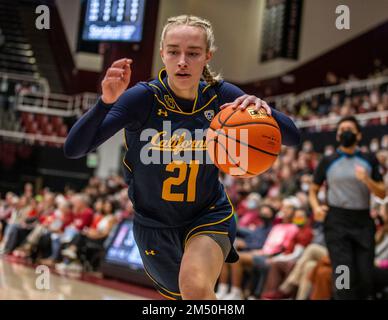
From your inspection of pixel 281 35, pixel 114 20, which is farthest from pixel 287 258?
pixel 281 35

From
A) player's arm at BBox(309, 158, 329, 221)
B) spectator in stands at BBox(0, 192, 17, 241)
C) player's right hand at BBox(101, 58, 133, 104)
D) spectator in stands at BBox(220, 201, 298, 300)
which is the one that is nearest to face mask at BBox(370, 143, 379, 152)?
spectator in stands at BBox(220, 201, 298, 300)

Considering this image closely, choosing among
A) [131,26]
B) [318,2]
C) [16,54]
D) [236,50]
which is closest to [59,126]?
[16,54]

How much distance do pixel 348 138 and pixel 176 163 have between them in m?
2.74

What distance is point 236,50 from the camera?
1741 centimetres

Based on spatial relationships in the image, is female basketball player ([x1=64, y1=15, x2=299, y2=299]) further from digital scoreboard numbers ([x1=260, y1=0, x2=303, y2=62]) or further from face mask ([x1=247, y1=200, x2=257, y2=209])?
digital scoreboard numbers ([x1=260, y1=0, x2=303, y2=62])

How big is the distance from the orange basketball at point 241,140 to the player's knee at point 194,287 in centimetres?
55

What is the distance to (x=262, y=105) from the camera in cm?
325

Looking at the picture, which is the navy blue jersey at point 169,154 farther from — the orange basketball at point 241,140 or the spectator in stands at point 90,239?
the spectator in stands at point 90,239

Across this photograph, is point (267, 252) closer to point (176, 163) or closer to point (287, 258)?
point (287, 258)


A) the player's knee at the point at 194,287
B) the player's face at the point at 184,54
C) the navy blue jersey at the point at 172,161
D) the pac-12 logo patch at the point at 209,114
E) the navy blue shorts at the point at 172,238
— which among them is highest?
the player's face at the point at 184,54

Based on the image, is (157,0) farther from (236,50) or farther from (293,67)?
(293,67)

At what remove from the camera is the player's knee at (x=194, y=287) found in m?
2.98

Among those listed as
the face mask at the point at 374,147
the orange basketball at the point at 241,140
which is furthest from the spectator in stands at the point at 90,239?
the orange basketball at the point at 241,140

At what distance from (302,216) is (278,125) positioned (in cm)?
465
